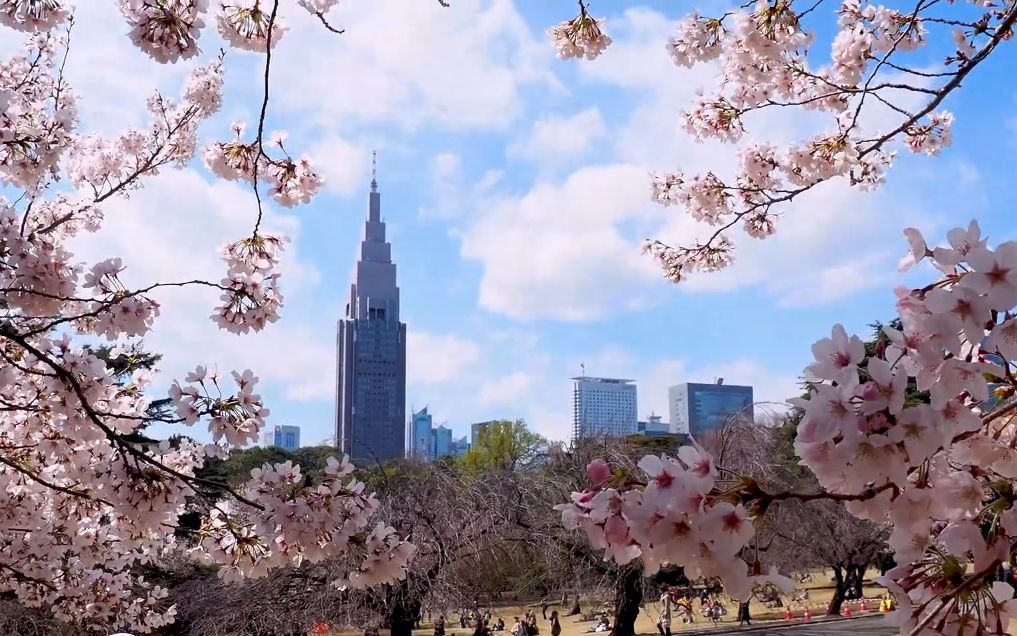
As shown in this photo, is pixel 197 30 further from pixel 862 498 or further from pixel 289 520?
pixel 862 498

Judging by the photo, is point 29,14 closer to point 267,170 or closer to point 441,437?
point 267,170

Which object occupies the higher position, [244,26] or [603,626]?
[244,26]

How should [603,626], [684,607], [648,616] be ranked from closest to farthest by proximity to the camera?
[648,616]
[603,626]
[684,607]

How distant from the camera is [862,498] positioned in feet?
3.70

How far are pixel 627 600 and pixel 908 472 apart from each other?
14.2 meters

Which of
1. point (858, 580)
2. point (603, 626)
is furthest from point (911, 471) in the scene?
point (858, 580)

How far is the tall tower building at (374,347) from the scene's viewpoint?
84.6 meters

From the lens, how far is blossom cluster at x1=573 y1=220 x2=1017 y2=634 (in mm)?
1010

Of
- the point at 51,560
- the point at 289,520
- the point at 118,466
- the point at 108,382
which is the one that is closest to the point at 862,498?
the point at 289,520

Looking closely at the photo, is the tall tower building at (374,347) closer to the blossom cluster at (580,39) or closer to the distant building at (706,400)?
the distant building at (706,400)

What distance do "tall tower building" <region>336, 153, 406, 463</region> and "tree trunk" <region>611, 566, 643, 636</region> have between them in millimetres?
70444

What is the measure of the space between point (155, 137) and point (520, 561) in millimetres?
9220

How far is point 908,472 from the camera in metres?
1.05

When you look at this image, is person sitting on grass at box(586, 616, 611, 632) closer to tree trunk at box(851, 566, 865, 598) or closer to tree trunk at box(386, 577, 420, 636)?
tree trunk at box(851, 566, 865, 598)
